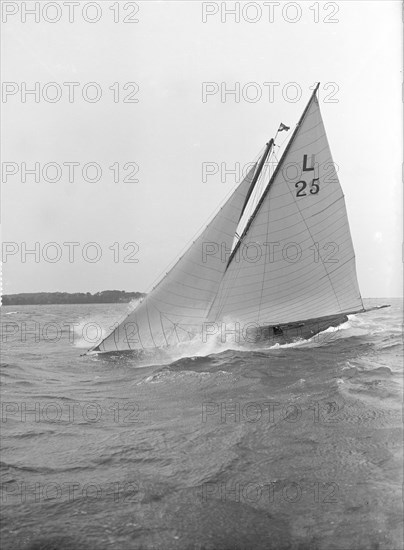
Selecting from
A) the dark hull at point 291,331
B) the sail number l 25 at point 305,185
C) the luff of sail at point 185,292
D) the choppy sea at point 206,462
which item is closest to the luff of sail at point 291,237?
the sail number l 25 at point 305,185

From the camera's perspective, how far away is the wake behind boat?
18.1m

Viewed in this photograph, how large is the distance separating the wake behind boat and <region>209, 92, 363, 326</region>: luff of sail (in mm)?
40

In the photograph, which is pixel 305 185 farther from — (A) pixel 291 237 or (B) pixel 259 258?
(B) pixel 259 258

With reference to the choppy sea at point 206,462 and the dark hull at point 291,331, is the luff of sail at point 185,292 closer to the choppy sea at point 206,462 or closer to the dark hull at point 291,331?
the dark hull at point 291,331

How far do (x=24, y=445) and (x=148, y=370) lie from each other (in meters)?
7.44

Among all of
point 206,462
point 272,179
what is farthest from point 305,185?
point 206,462

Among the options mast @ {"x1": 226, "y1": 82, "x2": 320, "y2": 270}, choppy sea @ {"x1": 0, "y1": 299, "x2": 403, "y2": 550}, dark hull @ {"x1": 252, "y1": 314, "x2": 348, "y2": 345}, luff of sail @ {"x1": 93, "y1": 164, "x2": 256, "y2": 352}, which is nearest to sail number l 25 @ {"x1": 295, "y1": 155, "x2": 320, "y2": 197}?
mast @ {"x1": 226, "y1": 82, "x2": 320, "y2": 270}

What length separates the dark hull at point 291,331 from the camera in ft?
67.1

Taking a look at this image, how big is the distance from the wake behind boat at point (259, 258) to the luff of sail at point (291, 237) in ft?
0.13

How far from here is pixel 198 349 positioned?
1880 cm

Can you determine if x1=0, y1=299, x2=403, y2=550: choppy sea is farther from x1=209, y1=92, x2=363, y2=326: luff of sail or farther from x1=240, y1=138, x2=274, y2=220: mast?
x1=240, y1=138, x2=274, y2=220: mast

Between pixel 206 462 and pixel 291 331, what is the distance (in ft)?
48.3

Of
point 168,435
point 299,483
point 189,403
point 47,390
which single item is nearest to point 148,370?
point 47,390

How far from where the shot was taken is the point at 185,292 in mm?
17969
